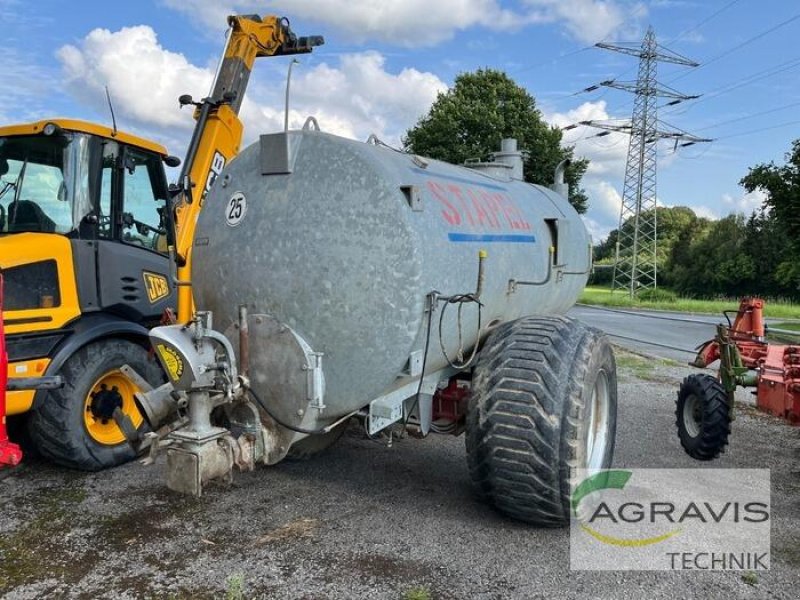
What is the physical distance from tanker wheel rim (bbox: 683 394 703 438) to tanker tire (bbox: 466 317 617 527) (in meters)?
2.30

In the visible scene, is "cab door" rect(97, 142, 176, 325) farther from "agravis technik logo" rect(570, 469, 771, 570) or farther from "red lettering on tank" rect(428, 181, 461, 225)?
"agravis technik logo" rect(570, 469, 771, 570)

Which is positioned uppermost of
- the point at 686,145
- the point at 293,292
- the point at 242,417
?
the point at 686,145

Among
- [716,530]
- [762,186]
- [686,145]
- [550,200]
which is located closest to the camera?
[716,530]

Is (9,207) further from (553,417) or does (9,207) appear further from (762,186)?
(762,186)

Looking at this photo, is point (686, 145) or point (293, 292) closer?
point (293, 292)

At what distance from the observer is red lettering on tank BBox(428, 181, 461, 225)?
13.2ft

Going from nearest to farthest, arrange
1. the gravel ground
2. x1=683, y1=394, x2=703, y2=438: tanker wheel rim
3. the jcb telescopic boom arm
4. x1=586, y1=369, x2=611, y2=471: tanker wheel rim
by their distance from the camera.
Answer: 1. the gravel ground
2. x1=586, y1=369, x2=611, y2=471: tanker wheel rim
3. x1=683, y1=394, x2=703, y2=438: tanker wheel rim
4. the jcb telescopic boom arm

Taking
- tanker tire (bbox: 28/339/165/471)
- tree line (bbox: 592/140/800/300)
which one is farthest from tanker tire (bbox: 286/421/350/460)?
tree line (bbox: 592/140/800/300)

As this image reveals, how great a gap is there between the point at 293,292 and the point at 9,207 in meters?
2.89

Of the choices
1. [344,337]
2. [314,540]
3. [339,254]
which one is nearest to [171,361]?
[344,337]

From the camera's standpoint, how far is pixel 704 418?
18.3 ft

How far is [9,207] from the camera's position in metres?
5.18

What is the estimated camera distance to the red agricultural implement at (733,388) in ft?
16.6

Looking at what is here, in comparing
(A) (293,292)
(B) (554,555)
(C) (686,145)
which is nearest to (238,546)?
(A) (293,292)
